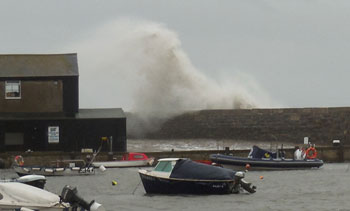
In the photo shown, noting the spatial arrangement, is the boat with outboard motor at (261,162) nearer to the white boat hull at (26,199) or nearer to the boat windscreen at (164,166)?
the boat windscreen at (164,166)

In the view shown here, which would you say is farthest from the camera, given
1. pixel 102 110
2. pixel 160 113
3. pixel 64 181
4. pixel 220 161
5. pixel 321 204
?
pixel 160 113

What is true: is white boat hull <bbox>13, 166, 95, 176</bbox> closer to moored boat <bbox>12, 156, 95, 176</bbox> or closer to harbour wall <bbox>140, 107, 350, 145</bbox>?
moored boat <bbox>12, 156, 95, 176</bbox>

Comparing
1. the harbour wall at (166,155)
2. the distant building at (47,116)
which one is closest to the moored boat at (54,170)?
the harbour wall at (166,155)

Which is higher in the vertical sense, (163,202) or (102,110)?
(102,110)

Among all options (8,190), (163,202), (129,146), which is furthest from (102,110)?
(8,190)

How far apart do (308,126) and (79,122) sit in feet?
55.3

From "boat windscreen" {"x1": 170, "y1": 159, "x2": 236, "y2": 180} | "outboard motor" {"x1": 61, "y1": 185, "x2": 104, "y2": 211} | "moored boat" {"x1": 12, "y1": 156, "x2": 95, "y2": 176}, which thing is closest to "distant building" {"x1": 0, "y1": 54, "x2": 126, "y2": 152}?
"moored boat" {"x1": 12, "y1": 156, "x2": 95, "y2": 176}

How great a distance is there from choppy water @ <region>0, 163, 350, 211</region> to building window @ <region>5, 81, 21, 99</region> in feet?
27.1

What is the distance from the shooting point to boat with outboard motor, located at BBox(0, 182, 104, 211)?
104 ft

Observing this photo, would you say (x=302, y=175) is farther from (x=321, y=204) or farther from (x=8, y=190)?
(x=8, y=190)

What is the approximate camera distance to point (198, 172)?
140 ft

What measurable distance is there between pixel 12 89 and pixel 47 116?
265cm

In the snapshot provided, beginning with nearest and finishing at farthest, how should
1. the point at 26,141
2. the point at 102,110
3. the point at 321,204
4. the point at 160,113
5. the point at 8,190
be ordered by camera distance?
1. the point at 8,190
2. the point at 321,204
3. the point at 26,141
4. the point at 102,110
5. the point at 160,113

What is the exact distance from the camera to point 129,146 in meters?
75.7
